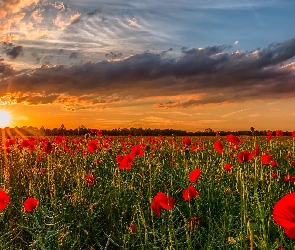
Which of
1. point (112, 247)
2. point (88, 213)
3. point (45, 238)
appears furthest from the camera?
point (88, 213)

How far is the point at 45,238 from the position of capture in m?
3.54

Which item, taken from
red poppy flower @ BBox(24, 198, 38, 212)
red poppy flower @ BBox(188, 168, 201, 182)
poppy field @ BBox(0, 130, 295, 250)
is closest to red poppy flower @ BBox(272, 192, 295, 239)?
poppy field @ BBox(0, 130, 295, 250)

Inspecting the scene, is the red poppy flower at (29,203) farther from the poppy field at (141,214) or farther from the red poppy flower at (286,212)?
the red poppy flower at (286,212)

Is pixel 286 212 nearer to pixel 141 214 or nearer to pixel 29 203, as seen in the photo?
pixel 141 214

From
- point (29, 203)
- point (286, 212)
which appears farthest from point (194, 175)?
point (286, 212)

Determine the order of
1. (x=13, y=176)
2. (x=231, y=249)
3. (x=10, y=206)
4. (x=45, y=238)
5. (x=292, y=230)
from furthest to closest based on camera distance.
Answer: (x=13, y=176), (x=10, y=206), (x=45, y=238), (x=231, y=249), (x=292, y=230)

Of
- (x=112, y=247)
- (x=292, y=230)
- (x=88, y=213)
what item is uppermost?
(x=292, y=230)

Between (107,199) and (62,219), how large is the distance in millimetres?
939

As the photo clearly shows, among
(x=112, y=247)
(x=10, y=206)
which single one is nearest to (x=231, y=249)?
(x=112, y=247)

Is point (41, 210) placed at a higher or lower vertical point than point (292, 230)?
lower

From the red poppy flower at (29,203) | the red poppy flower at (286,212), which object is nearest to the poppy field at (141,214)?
the red poppy flower at (29,203)

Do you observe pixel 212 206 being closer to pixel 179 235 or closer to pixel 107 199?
pixel 179 235

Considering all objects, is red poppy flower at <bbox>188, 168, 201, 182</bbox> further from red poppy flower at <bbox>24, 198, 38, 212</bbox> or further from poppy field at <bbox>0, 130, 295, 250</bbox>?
red poppy flower at <bbox>24, 198, 38, 212</bbox>

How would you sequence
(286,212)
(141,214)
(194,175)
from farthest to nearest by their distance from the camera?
(141,214), (194,175), (286,212)
